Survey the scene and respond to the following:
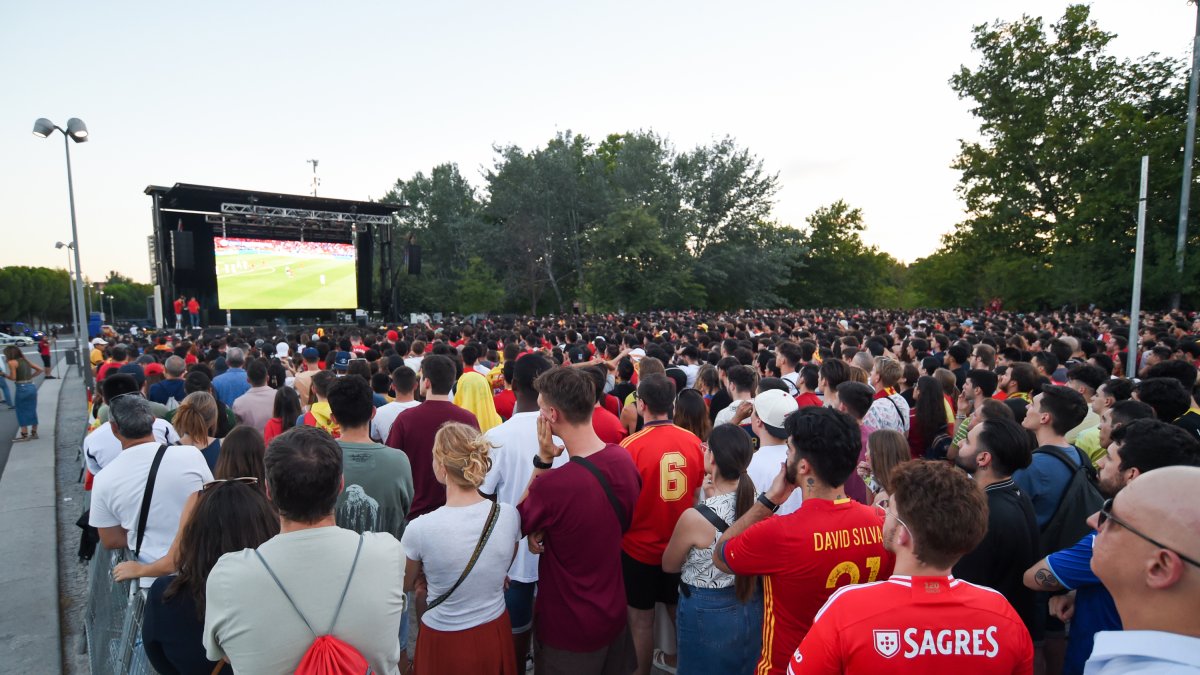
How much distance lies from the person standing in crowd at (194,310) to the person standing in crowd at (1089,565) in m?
26.2

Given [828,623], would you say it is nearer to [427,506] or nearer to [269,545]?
[269,545]

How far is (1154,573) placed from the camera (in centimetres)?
124

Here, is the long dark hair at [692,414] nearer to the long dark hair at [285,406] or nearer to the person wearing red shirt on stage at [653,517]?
the person wearing red shirt on stage at [653,517]

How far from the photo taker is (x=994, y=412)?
11.0 ft

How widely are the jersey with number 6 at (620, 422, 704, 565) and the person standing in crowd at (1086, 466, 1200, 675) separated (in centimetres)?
208

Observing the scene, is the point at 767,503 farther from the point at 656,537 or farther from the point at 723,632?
the point at 656,537

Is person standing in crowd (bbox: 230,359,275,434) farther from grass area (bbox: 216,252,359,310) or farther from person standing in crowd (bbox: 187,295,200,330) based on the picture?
grass area (bbox: 216,252,359,310)

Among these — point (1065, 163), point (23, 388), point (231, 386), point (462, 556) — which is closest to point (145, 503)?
point (462, 556)

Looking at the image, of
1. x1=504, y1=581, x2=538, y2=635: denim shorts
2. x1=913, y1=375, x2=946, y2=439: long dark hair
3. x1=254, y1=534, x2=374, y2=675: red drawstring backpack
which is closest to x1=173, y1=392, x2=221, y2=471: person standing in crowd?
x1=504, y1=581, x2=538, y2=635: denim shorts

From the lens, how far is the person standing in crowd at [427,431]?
13.3 ft

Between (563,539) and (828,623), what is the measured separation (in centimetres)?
123

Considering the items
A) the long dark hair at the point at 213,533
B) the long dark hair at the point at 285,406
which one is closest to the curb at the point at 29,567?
the long dark hair at the point at 285,406

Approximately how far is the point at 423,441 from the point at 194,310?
23.9 m

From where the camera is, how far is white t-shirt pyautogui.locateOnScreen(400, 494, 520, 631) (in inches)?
93.2
